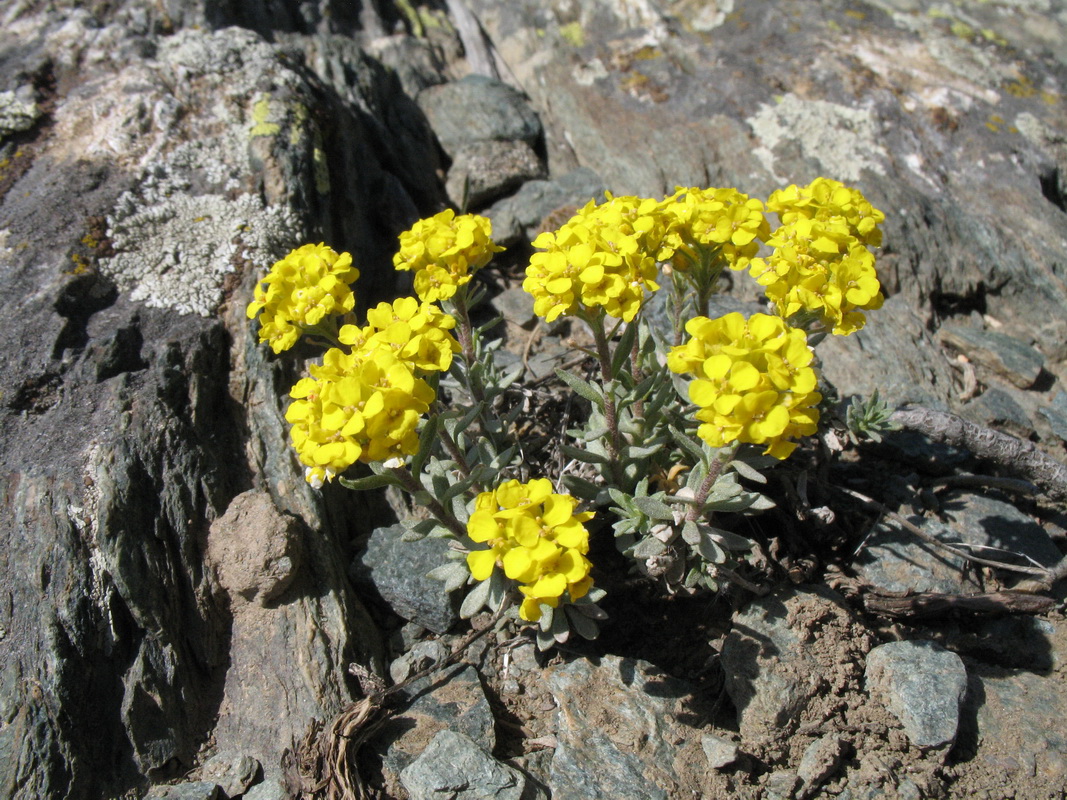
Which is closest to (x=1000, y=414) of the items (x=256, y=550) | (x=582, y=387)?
(x=582, y=387)

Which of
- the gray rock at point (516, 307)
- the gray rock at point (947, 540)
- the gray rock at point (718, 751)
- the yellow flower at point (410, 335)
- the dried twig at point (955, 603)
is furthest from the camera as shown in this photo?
the gray rock at point (516, 307)

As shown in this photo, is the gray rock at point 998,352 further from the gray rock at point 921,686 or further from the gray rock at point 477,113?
the gray rock at point 477,113

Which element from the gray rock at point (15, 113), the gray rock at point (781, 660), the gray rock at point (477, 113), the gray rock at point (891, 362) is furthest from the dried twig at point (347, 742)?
the gray rock at point (477, 113)

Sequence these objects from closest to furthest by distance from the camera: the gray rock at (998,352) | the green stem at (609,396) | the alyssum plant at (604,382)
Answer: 1. the alyssum plant at (604,382)
2. the green stem at (609,396)
3. the gray rock at (998,352)

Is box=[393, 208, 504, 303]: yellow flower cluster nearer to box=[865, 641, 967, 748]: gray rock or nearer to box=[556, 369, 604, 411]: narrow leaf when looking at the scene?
box=[556, 369, 604, 411]: narrow leaf

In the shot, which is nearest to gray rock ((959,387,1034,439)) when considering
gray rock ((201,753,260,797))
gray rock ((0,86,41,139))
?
gray rock ((201,753,260,797))

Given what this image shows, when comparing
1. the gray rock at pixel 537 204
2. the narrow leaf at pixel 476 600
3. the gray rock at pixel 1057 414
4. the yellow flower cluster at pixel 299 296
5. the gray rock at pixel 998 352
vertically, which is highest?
the yellow flower cluster at pixel 299 296

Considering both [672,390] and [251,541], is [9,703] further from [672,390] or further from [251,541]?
[672,390]
